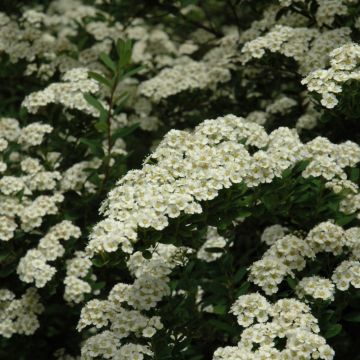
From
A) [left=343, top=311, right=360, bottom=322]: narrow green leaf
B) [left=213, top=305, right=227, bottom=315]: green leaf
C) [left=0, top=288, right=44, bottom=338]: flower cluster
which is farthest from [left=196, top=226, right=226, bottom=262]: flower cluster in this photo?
[left=0, top=288, right=44, bottom=338]: flower cluster

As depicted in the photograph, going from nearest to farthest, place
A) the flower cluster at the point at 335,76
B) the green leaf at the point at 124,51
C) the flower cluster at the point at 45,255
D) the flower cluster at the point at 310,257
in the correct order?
the flower cluster at the point at 310,257, the flower cluster at the point at 335,76, the flower cluster at the point at 45,255, the green leaf at the point at 124,51

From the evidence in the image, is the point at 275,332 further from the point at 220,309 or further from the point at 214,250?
the point at 214,250

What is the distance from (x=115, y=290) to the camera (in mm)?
4055

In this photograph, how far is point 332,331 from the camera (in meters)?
3.68

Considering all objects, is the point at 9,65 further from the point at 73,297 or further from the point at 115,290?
the point at 115,290

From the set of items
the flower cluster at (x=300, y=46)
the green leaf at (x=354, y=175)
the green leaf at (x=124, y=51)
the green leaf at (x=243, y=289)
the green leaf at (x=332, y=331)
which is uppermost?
the green leaf at (x=124, y=51)

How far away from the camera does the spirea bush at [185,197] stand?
3.59 metres

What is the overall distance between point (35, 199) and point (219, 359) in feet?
6.65

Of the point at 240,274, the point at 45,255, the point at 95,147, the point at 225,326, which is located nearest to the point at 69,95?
the point at 95,147

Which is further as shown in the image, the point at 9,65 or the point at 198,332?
the point at 9,65

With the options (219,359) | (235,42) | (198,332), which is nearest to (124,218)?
(219,359)

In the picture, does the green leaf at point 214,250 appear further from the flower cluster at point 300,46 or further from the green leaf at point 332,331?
the flower cluster at point 300,46

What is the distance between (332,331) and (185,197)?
1.03m

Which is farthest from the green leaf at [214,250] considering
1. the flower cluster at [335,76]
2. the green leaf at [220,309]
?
the flower cluster at [335,76]
